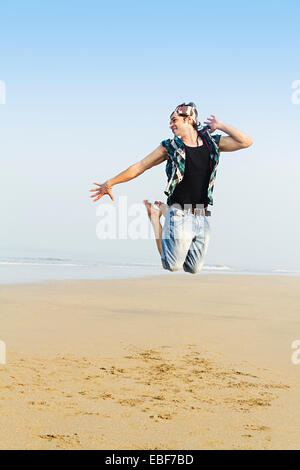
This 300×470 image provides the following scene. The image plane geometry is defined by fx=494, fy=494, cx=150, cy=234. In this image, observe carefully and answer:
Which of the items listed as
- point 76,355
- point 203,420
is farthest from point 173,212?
point 76,355

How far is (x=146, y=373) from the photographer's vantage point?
456 inches

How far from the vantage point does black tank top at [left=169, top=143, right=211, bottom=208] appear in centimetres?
373

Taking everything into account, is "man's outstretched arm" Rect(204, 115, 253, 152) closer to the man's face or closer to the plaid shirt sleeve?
the plaid shirt sleeve

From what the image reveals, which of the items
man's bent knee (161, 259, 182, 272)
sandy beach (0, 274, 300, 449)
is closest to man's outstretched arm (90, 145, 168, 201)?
man's bent knee (161, 259, 182, 272)

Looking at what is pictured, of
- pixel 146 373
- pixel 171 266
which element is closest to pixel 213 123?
pixel 171 266

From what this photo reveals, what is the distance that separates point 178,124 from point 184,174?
37 cm

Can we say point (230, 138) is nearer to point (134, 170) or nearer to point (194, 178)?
point (194, 178)

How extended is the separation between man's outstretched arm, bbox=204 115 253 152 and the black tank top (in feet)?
0.56

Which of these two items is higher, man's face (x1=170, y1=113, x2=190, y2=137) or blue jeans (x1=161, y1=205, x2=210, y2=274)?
man's face (x1=170, y1=113, x2=190, y2=137)

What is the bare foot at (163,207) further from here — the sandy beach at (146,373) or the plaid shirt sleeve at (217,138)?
the sandy beach at (146,373)

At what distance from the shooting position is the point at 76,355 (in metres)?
13.0

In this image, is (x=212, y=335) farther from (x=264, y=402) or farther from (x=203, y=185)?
(x=203, y=185)

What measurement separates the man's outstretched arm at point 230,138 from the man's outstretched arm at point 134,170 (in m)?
0.42
